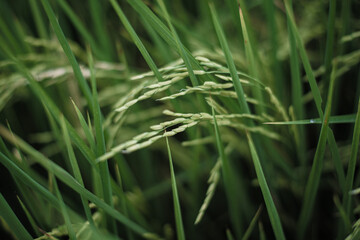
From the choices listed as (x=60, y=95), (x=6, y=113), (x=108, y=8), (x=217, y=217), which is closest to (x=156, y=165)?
(x=217, y=217)

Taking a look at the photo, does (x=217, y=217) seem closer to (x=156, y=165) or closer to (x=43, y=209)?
(x=156, y=165)

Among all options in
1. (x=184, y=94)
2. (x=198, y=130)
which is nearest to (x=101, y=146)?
(x=184, y=94)

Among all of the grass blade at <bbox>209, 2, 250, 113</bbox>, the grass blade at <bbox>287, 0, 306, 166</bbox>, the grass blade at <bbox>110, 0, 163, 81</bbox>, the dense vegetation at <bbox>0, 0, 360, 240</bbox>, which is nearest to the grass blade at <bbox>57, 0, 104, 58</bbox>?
the dense vegetation at <bbox>0, 0, 360, 240</bbox>

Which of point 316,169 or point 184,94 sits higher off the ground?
point 184,94

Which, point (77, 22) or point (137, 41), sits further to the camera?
point (77, 22)

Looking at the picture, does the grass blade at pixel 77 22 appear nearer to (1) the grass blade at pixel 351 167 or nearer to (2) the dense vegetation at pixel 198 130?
(2) the dense vegetation at pixel 198 130

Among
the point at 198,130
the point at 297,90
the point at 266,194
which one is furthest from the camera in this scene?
the point at 198,130

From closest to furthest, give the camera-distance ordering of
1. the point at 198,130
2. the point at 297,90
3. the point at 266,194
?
the point at 266,194 < the point at 297,90 < the point at 198,130

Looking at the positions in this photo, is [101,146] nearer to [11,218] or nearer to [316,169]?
[11,218]

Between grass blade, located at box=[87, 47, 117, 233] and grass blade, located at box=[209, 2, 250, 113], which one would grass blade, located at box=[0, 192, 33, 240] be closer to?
grass blade, located at box=[87, 47, 117, 233]

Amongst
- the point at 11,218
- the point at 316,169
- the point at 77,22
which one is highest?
the point at 77,22

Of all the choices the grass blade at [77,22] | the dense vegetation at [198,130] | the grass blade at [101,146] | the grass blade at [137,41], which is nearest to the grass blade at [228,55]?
the dense vegetation at [198,130]
